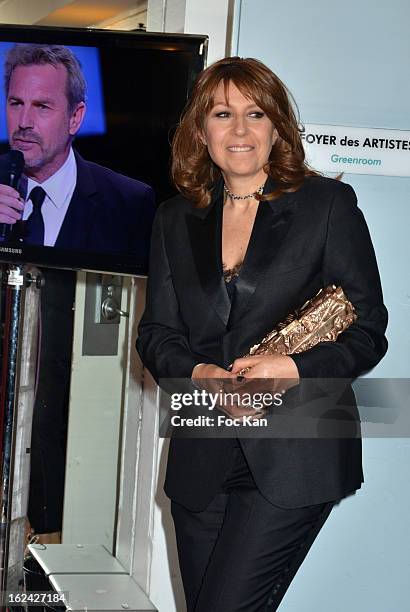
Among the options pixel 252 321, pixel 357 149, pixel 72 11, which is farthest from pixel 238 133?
pixel 72 11

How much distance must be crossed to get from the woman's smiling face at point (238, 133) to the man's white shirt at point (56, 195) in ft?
3.04

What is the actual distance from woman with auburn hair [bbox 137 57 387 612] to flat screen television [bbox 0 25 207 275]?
66 cm

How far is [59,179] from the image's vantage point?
3285 millimetres

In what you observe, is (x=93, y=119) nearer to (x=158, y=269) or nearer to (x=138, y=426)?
(x=158, y=269)

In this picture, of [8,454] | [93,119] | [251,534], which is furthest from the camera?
[8,454]

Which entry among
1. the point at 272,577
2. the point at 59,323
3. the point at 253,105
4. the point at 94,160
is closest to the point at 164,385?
the point at 272,577

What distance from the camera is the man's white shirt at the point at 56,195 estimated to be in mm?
3273

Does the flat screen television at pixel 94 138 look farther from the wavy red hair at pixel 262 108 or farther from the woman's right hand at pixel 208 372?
the woman's right hand at pixel 208 372

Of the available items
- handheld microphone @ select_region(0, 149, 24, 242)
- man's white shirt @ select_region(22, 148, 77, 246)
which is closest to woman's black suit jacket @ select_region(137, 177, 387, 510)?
man's white shirt @ select_region(22, 148, 77, 246)

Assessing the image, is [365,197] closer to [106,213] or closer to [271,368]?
[106,213]

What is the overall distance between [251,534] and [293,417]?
0.92 feet

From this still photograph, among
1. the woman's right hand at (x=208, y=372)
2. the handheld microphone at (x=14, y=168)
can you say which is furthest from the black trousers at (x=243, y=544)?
→ the handheld microphone at (x=14, y=168)

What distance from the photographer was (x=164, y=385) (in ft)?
8.04

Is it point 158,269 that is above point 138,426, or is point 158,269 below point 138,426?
above
